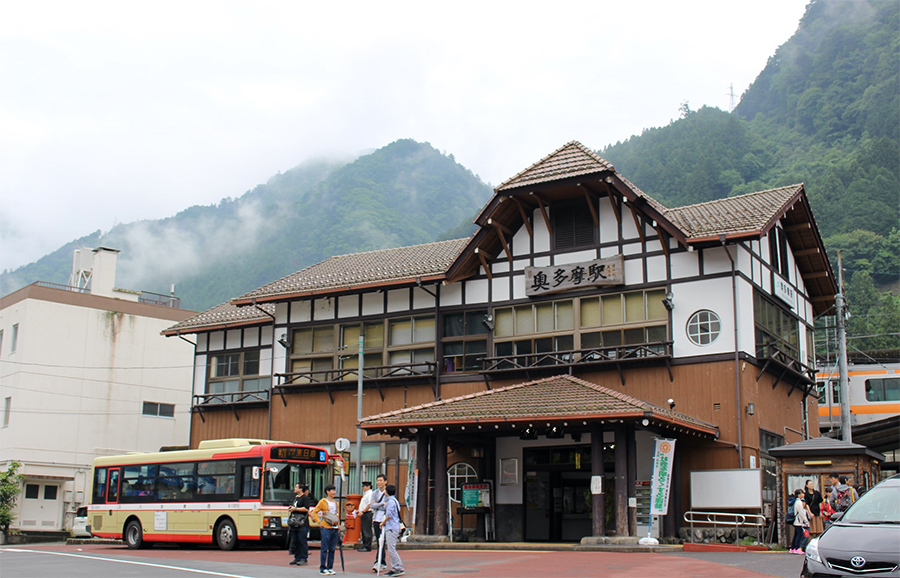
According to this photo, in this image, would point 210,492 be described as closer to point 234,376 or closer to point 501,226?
point 234,376

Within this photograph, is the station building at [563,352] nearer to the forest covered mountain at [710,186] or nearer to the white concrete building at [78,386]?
the white concrete building at [78,386]

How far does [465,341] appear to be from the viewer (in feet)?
91.9

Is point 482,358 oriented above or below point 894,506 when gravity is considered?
above

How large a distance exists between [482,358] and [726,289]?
7.49 metres

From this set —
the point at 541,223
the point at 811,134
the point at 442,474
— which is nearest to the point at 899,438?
the point at 541,223

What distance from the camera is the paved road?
1478 centimetres

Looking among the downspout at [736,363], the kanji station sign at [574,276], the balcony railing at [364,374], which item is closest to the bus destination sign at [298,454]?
the balcony railing at [364,374]

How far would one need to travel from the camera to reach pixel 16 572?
617 inches

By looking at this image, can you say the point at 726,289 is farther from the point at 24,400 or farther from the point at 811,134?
the point at 811,134

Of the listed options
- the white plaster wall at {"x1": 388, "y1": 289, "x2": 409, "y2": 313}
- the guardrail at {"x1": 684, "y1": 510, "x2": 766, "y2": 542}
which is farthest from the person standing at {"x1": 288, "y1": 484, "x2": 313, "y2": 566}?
the white plaster wall at {"x1": 388, "y1": 289, "x2": 409, "y2": 313}

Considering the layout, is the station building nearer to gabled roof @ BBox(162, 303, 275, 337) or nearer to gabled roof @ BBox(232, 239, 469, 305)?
gabled roof @ BBox(232, 239, 469, 305)

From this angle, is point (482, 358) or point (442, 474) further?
point (482, 358)

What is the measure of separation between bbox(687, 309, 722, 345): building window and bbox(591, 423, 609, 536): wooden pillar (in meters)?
4.34

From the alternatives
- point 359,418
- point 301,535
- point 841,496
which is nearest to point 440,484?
point 359,418
